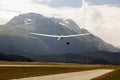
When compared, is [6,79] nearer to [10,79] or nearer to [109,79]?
[10,79]

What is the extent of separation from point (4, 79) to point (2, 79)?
424 mm

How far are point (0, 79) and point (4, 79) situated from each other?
0.85 metres

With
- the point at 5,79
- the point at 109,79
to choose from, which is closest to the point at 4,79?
the point at 5,79

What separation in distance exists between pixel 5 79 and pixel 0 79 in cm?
103

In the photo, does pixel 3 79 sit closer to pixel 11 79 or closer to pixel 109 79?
pixel 11 79

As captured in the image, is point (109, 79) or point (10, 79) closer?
point (10, 79)

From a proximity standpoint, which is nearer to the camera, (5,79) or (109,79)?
(5,79)

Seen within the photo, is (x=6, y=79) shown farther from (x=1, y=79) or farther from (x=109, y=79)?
(x=109, y=79)

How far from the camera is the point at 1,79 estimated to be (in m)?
62.6

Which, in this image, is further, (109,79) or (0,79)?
(109,79)

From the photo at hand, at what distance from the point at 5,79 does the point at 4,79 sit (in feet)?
0.63

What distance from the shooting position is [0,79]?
62.4 m

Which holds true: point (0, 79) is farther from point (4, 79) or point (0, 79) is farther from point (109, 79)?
point (109, 79)

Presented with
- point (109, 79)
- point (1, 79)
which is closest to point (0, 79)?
point (1, 79)
